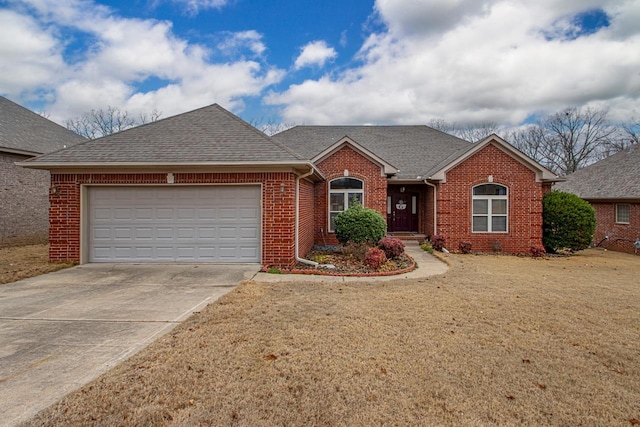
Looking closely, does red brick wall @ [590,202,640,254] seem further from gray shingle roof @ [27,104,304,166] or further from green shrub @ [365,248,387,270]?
gray shingle roof @ [27,104,304,166]

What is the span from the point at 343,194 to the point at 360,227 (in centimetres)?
360

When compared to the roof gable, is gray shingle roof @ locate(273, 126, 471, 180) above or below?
above

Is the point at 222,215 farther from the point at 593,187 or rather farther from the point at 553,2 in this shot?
the point at 593,187

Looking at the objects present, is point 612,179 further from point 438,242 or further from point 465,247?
point 438,242

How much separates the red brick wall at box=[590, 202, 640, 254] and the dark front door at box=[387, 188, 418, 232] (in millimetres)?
9403

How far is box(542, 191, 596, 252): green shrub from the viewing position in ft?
44.5

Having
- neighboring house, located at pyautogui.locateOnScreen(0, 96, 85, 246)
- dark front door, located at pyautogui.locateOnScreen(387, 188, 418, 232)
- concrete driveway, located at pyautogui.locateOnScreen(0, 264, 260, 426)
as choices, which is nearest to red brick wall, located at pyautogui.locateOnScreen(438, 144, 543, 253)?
dark front door, located at pyautogui.locateOnScreen(387, 188, 418, 232)

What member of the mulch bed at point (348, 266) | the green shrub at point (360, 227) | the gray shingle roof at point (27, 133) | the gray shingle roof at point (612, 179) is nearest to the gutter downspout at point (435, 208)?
the green shrub at point (360, 227)

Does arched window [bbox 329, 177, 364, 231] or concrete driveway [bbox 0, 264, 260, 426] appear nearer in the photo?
concrete driveway [bbox 0, 264, 260, 426]

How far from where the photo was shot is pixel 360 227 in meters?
11.4

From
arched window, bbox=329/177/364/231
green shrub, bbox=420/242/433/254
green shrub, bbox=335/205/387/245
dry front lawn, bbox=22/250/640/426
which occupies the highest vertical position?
arched window, bbox=329/177/364/231

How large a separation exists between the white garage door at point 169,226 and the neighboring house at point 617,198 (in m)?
16.9

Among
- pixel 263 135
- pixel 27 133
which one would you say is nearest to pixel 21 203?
pixel 27 133

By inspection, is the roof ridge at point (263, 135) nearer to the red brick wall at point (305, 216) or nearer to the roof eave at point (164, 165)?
the roof eave at point (164, 165)
